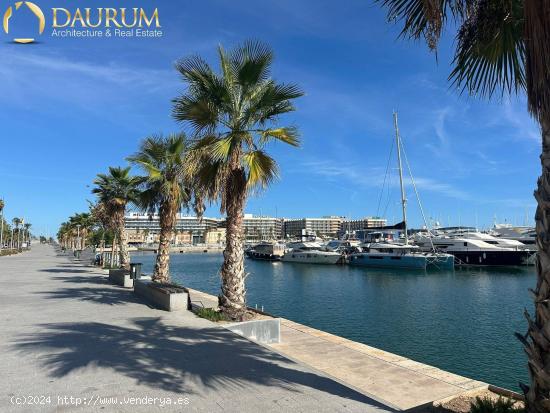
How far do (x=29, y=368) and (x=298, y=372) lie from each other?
4294mm

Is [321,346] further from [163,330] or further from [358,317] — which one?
[358,317]

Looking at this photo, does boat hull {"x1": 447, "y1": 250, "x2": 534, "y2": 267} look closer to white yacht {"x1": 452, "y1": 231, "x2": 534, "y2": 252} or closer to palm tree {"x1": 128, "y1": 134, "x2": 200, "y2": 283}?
white yacht {"x1": 452, "y1": 231, "x2": 534, "y2": 252}

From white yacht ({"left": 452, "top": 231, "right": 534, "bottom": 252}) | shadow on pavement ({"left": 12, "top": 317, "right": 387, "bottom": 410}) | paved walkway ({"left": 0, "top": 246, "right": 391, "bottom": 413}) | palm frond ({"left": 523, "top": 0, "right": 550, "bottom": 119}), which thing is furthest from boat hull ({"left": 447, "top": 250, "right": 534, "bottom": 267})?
palm frond ({"left": 523, "top": 0, "right": 550, "bottom": 119})

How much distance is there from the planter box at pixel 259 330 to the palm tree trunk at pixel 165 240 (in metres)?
7.97

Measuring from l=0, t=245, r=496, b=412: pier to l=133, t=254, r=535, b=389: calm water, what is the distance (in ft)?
→ 17.9

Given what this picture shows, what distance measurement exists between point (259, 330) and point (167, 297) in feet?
12.9

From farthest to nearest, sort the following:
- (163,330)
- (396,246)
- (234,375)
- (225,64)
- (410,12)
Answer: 1. (396,246)
2. (225,64)
3. (163,330)
4. (234,375)
5. (410,12)

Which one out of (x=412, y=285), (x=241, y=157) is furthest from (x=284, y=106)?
(x=412, y=285)

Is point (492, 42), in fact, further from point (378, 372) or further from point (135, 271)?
point (135, 271)

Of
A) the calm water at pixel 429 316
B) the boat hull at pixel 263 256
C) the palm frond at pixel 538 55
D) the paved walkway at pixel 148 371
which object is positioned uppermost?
the palm frond at pixel 538 55

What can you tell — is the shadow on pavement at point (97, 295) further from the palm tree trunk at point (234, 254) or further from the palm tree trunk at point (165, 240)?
the palm tree trunk at point (234, 254)

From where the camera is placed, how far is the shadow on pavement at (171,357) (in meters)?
5.98

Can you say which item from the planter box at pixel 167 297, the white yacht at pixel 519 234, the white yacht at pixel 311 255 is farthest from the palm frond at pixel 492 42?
the white yacht at pixel 519 234

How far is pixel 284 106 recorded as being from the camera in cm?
1113
